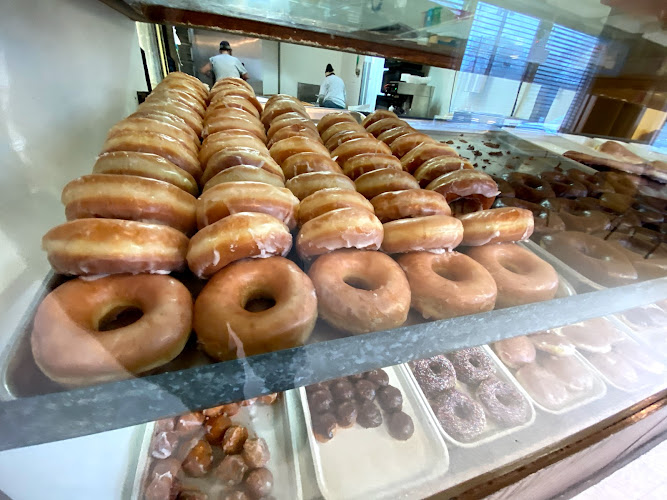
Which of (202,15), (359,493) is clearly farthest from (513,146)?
(359,493)

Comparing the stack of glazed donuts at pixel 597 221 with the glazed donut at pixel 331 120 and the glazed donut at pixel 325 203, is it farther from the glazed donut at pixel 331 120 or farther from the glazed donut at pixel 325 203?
the glazed donut at pixel 331 120

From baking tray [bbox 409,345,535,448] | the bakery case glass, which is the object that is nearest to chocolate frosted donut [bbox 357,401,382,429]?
the bakery case glass

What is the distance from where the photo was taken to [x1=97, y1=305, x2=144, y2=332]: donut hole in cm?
89

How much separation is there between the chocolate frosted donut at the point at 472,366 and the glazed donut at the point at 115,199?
1615 millimetres

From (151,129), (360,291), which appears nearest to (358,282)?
(360,291)

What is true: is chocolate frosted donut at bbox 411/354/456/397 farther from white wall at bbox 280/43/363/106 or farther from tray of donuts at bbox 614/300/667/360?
white wall at bbox 280/43/363/106

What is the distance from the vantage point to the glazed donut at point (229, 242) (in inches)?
38.0

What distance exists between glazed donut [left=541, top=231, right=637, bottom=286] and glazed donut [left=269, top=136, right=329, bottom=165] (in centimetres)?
121

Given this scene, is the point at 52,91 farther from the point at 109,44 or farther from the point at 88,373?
the point at 88,373

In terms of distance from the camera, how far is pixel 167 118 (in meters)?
1.65

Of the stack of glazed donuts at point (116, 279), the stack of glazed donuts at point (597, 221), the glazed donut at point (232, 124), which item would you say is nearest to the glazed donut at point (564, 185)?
the stack of glazed donuts at point (597, 221)

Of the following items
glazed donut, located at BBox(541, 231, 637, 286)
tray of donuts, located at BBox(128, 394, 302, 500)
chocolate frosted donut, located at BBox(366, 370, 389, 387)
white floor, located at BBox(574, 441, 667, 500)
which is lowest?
white floor, located at BBox(574, 441, 667, 500)

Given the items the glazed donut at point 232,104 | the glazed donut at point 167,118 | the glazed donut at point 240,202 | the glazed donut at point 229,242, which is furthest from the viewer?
the glazed donut at point 232,104

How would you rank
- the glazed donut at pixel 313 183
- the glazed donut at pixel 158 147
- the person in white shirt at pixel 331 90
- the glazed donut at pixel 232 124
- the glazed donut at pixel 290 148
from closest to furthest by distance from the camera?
1. the glazed donut at pixel 158 147
2. the glazed donut at pixel 313 183
3. the glazed donut at pixel 290 148
4. the glazed donut at pixel 232 124
5. the person in white shirt at pixel 331 90
